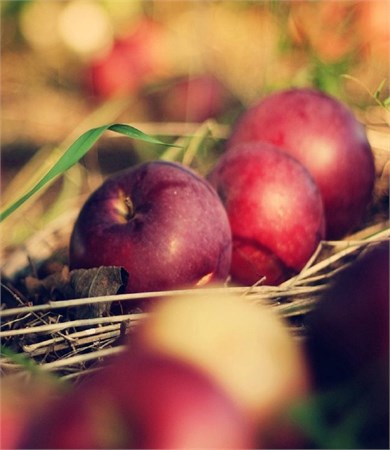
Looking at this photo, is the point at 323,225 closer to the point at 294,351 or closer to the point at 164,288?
the point at 164,288

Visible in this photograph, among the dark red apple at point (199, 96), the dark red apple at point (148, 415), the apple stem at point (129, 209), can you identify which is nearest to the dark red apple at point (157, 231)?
the apple stem at point (129, 209)

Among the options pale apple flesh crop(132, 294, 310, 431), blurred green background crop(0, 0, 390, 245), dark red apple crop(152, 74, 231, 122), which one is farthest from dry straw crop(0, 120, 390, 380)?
dark red apple crop(152, 74, 231, 122)

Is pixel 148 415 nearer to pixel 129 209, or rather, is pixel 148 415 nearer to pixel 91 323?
pixel 91 323

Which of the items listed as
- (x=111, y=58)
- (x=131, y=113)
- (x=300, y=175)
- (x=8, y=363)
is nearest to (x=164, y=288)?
(x=8, y=363)

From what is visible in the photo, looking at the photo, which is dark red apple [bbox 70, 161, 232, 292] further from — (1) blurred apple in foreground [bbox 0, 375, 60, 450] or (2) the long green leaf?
(1) blurred apple in foreground [bbox 0, 375, 60, 450]

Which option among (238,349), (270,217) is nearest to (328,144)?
(270,217)
